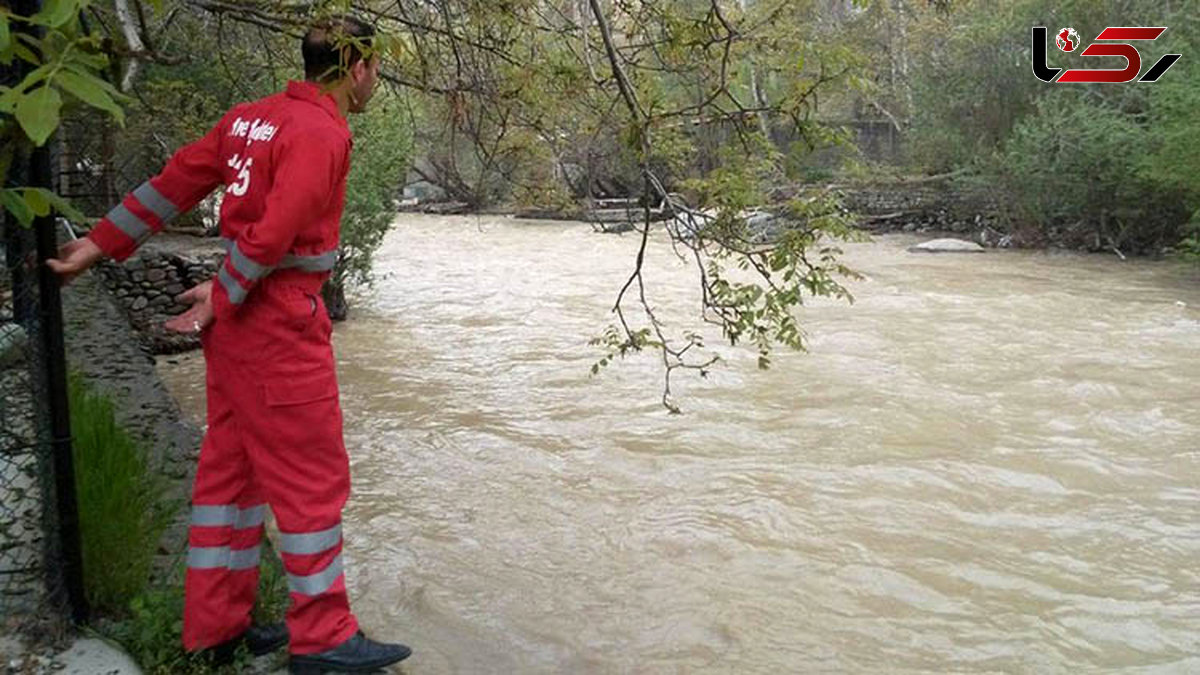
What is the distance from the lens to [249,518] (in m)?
2.74

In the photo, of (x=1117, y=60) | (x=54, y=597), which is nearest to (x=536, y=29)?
(x=54, y=597)

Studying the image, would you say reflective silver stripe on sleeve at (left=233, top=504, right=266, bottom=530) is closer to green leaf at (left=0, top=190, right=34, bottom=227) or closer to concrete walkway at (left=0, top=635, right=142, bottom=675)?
concrete walkway at (left=0, top=635, right=142, bottom=675)

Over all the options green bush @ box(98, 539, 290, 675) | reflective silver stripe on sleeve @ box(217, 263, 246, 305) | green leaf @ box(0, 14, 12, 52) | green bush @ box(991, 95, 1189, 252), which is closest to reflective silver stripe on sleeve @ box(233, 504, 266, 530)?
green bush @ box(98, 539, 290, 675)

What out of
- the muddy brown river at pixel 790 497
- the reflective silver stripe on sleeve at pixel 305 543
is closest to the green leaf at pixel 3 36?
the reflective silver stripe on sleeve at pixel 305 543

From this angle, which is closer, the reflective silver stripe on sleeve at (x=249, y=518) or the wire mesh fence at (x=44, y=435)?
the wire mesh fence at (x=44, y=435)

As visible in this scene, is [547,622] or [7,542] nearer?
[7,542]

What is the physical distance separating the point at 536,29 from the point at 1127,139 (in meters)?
14.5

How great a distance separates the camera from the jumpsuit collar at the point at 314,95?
2650 millimetres

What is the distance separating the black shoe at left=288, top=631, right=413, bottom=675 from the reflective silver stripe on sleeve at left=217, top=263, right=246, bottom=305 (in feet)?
2.93

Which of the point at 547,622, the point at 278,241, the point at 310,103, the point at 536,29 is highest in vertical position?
the point at 536,29

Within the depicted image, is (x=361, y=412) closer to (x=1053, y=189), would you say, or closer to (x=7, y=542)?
(x=7, y=542)

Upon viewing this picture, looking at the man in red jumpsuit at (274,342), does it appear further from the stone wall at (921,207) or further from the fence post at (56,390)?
the stone wall at (921,207)

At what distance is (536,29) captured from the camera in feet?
16.0

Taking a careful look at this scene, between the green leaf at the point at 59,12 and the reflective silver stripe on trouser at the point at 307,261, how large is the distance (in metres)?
1.17
